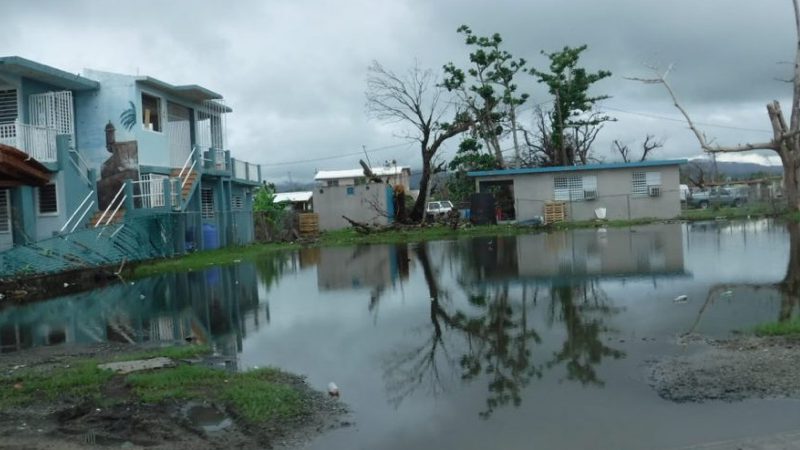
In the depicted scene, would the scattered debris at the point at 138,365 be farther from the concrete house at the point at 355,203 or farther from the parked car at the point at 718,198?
the parked car at the point at 718,198

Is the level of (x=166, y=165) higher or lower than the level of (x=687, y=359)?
higher

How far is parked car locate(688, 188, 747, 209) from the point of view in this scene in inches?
2125

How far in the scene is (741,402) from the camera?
6.87 metres

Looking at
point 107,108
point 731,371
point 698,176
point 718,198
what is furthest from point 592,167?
point 731,371

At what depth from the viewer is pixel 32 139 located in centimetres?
2483

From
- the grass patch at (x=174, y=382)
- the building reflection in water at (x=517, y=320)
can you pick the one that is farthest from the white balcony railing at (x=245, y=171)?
the grass patch at (x=174, y=382)

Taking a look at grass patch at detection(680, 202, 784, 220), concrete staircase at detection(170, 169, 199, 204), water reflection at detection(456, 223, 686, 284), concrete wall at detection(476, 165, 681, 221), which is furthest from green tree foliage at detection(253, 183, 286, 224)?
grass patch at detection(680, 202, 784, 220)

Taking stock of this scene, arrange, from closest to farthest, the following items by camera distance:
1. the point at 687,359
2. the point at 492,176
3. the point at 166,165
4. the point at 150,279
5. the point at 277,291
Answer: the point at 687,359 < the point at 277,291 < the point at 150,279 < the point at 166,165 < the point at 492,176

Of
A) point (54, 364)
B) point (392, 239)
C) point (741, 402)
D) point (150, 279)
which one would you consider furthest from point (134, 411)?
point (392, 239)

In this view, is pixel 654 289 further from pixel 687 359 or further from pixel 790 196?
pixel 790 196

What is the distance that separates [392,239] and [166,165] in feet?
40.1

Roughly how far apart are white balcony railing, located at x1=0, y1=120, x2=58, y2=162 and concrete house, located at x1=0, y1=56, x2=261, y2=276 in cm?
4

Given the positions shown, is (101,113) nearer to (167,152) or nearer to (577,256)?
(167,152)

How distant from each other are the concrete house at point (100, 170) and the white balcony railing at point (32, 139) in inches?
1.4
